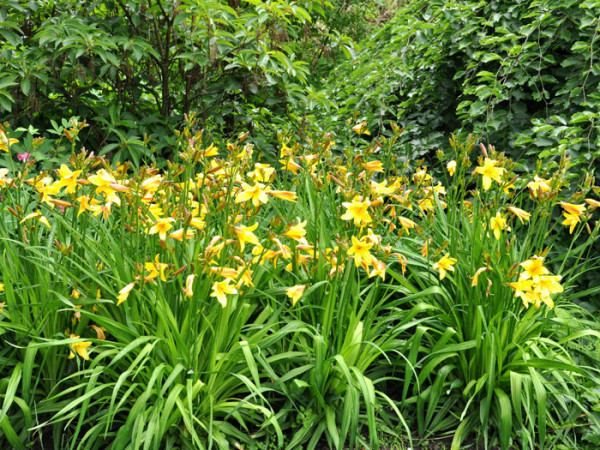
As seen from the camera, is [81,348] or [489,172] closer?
[81,348]

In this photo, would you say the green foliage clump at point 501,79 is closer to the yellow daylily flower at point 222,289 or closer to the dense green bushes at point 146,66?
the dense green bushes at point 146,66

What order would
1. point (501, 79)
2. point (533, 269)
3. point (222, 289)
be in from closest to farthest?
point (222, 289)
point (533, 269)
point (501, 79)

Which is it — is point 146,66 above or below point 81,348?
above

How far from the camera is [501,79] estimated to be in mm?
3324

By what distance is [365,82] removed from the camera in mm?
4516

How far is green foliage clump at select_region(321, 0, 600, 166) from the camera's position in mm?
2998

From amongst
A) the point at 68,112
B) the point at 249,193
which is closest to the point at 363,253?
the point at 249,193

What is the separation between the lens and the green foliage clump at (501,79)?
3.00 metres

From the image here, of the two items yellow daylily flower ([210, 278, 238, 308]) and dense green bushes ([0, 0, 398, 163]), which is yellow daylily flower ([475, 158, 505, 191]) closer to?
yellow daylily flower ([210, 278, 238, 308])

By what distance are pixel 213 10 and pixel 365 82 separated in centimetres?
191

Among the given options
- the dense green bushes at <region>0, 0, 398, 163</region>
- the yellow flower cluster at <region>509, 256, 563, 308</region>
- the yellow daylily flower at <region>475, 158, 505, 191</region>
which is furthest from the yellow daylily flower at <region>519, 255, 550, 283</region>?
the dense green bushes at <region>0, 0, 398, 163</region>

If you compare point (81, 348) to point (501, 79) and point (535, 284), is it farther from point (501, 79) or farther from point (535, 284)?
point (501, 79)

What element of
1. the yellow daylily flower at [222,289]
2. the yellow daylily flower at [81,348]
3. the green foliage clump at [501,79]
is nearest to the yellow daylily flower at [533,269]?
the yellow daylily flower at [222,289]

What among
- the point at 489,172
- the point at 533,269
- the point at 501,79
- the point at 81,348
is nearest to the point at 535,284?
the point at 533,269
